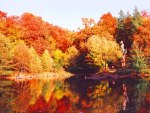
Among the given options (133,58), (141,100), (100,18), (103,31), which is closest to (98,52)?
(133,58)

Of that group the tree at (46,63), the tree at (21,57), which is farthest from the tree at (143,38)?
the tree at (21,57)

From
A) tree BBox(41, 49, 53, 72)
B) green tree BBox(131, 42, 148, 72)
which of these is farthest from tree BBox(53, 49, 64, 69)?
green tree BBox(131, 42, 148, 72)

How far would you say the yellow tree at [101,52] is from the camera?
50.9 meters

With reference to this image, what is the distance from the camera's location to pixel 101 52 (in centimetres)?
5091

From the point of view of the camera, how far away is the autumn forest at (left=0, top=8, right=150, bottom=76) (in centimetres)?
4888

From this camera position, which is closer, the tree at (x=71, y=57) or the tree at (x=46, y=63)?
the tree at (x=46, y=63)

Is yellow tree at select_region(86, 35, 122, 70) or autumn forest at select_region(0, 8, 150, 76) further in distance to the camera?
yellow tree at select_region(86, 35, 122, 70)

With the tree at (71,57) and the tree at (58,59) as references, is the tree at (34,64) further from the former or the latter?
the tree at (71,57)

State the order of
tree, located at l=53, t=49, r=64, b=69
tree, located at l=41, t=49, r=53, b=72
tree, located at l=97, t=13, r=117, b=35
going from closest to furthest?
1. tree, located at l=41, t=49, r=53, b=72
2. tree, located at l=53, t=49, r=64, b=69
3. tree, located at l=97, t=13, r=117, b=35

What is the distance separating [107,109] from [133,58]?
101 ft

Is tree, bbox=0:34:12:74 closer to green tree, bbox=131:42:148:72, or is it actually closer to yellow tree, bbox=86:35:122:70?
yellow tree, bbox=86:35:122:70

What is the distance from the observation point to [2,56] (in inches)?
1804

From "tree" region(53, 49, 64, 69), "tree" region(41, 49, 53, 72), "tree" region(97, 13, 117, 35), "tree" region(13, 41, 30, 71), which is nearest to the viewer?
"tree" region(13, 41, 30, 71)

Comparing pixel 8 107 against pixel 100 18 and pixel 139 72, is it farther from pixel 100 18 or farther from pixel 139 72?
pixel 100 18
